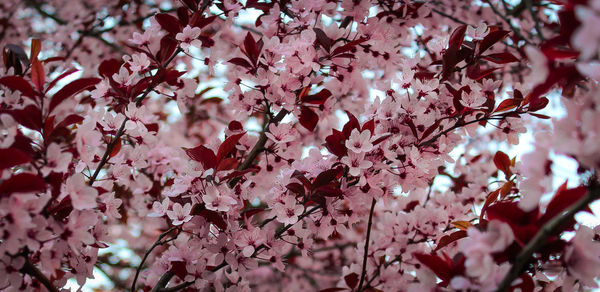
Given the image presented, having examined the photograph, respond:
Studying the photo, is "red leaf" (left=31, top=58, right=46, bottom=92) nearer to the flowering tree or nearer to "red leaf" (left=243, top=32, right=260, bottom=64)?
the flowering tree

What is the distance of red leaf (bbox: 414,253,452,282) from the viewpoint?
0.99 m

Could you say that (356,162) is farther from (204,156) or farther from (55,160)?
(55,160)

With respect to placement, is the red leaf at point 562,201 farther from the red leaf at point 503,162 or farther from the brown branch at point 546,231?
the red leaf at point 503,162

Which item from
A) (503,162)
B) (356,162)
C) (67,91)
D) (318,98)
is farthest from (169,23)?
(503,162)

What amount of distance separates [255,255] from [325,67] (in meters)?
0.75

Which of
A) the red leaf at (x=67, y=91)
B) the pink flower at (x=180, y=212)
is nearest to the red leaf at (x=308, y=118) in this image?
the pink flower at (x=180, y=212)

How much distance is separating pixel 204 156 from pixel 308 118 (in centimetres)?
43

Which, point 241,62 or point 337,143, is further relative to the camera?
point 241,62

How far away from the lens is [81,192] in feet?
3.46

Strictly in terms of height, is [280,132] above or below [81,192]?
below

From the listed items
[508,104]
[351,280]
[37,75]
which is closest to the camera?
[37,75]

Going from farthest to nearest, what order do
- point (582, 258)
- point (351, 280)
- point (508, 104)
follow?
point (351, 280) → point (508, 104) → point (582, 258)

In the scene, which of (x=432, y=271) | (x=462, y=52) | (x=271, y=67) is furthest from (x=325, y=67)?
(x=432, y=271)

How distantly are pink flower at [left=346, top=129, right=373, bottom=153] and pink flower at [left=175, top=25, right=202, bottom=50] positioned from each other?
0.61 m
